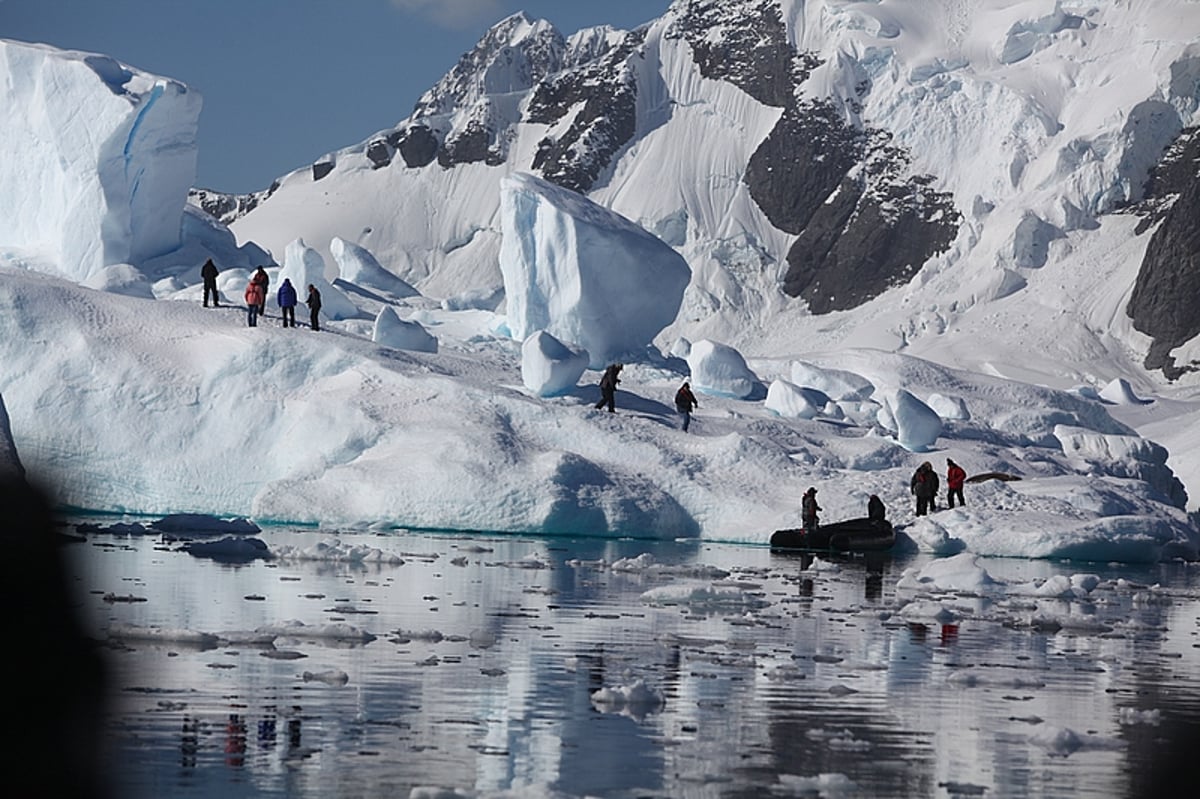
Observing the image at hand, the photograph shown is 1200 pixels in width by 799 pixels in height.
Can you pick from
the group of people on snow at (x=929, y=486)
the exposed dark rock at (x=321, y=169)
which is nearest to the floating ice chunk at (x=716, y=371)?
the group of people on snow at (x=929, y=486)

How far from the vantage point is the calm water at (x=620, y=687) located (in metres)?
7.77

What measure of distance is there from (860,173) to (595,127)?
20.7 metres

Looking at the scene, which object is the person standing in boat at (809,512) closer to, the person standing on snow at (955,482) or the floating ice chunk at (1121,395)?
the person standing on snow at (955,482)

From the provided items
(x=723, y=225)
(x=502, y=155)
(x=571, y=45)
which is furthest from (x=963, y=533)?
(x=571, y=45)

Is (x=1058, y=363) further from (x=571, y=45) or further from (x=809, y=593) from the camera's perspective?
(x=571, y=45)

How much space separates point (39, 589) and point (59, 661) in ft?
1.53

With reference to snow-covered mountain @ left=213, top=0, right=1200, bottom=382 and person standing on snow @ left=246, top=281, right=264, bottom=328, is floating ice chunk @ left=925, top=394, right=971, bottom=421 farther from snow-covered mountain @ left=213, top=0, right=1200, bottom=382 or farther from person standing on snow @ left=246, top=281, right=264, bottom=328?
snow-covered mountain @ left=213, top=0, right=1200, bottom=382

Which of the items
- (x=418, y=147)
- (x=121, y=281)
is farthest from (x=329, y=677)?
(x=418, y=147)

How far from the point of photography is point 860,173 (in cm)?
10419

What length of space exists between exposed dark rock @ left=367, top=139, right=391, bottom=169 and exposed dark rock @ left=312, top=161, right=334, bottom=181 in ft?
12.8

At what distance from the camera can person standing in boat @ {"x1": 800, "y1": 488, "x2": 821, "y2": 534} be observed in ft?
85.0

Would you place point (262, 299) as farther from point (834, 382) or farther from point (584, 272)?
point (834, 382)

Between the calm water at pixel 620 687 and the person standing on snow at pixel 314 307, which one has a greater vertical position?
the person standing on snow at pixel 314 307

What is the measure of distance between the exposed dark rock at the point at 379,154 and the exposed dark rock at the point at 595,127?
13.5 metres
